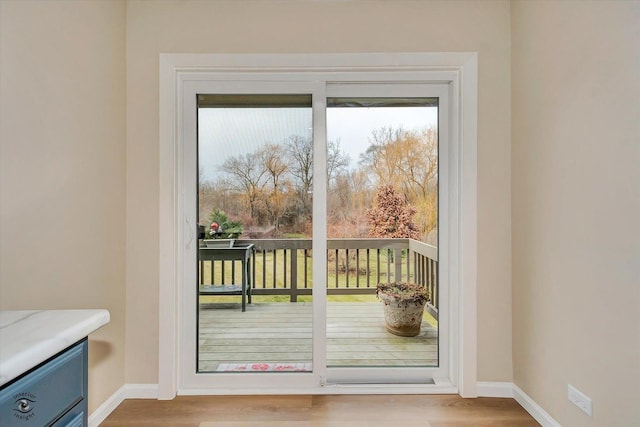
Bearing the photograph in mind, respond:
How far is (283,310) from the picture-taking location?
7.89 ft

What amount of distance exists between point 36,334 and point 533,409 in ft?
8.07

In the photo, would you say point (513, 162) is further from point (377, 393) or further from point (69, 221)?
point (69, 221)

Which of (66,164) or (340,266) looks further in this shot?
(340,266)

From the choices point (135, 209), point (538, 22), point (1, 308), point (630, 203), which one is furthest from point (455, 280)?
point (1, 308)

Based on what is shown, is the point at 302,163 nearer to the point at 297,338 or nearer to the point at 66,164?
the point at 297,338

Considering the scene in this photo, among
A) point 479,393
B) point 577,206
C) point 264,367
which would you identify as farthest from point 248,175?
point 479,393

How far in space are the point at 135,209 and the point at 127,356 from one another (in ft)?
3.15

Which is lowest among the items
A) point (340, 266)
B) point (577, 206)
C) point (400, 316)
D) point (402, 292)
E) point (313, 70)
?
point (400, 316)

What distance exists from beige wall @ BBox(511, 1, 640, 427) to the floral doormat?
1.40m

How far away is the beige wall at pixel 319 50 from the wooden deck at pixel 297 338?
35 cm

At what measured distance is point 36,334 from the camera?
1032mm

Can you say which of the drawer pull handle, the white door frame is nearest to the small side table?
the white door frame

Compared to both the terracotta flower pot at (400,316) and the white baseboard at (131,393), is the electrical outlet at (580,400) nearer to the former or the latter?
the terracotta flower pot at (400,316)

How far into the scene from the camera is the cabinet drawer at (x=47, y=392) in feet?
2.92
